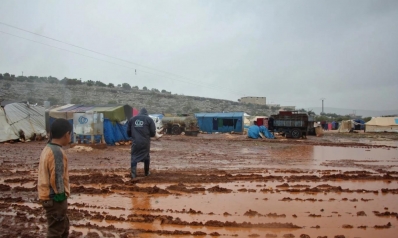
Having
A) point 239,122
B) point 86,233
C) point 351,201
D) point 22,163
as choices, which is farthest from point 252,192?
point 239,122

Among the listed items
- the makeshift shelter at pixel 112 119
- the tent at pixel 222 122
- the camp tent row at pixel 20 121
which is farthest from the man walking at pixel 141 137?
the tent at pixel 222 122

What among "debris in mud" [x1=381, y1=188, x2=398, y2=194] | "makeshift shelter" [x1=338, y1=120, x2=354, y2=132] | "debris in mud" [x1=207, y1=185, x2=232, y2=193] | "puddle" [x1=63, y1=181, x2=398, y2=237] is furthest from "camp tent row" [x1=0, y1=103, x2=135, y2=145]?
"makeshift shelter" [x1=338, y1=120, x2=354, y2=132]

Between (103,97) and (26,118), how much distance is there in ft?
131

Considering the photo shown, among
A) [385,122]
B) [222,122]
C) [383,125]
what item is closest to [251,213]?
[222,122]

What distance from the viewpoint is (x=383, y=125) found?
46.4m

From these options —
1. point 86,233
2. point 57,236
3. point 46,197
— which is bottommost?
point 86,233

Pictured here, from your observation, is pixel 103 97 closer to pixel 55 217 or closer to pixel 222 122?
pixel 222 122

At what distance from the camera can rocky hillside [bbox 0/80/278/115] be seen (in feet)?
172

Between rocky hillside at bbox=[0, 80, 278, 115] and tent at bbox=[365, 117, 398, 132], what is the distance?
32.7 metres

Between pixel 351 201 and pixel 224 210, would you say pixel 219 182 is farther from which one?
pixel 351 201

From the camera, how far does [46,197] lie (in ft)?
11.7

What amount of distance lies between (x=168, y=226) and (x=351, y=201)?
12.6 ft

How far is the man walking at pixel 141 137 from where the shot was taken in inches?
348

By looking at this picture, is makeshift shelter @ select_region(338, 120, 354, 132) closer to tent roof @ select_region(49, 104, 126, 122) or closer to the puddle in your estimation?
tent roof @ select_region(49, 104, 126, 122)
